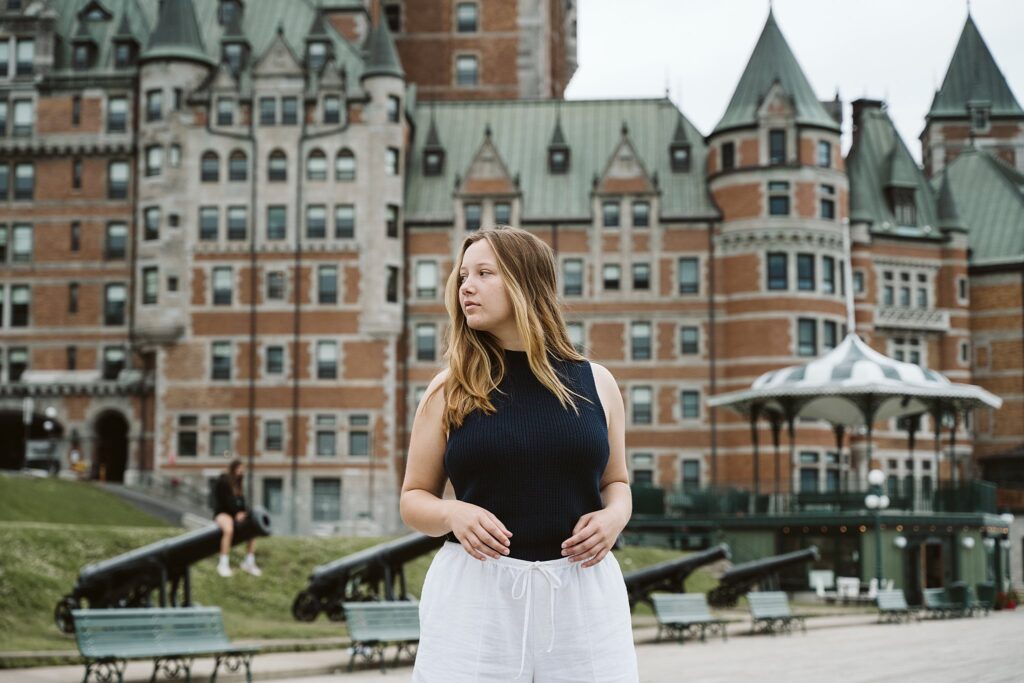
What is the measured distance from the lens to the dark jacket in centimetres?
2155

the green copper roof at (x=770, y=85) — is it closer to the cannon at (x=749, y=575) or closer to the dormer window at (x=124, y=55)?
the dormer window at (x=124, y=55)

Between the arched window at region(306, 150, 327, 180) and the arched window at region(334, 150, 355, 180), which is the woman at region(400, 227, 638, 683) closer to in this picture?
the arched window at region(334, 150, 355, 180)

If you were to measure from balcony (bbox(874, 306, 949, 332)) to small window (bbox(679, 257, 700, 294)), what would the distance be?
30.5ft

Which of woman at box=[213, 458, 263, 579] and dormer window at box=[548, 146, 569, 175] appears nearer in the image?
woman at box=[213, 458, 263, 579]

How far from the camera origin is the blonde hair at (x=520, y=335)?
4.25 metres

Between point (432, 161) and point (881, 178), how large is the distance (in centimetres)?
2118

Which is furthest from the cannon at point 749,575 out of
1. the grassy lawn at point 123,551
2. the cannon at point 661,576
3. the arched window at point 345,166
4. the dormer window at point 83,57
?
the dormer window at point 83,57

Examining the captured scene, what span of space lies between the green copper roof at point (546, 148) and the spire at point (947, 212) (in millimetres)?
12090

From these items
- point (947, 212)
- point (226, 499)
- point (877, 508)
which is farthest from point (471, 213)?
point (226, 499)

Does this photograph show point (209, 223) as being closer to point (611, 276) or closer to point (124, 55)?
point (124, 55)

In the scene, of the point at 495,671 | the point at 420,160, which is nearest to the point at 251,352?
the point at 420,160

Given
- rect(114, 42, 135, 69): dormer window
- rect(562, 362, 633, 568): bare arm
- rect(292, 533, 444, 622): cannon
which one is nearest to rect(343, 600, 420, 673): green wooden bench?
rect(292, 533, 444, 622): cannon

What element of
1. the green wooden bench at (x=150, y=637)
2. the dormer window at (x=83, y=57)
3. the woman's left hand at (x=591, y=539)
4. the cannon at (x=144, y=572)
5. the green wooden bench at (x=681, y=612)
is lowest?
the green wooden bench at (x=681, y=612)

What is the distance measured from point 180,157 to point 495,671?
56942mm
